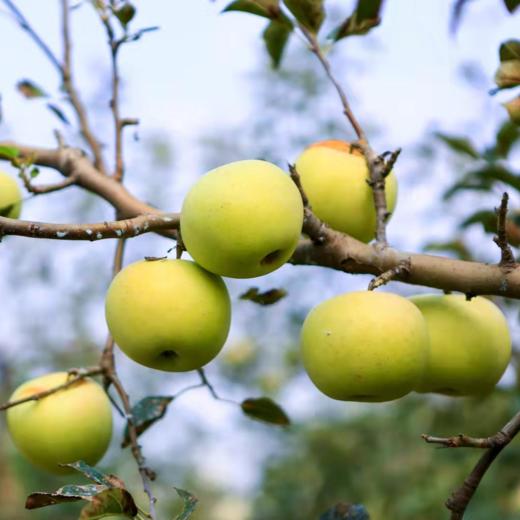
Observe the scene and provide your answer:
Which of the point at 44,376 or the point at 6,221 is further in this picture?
the point at 44,376

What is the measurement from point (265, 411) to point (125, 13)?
0.63m

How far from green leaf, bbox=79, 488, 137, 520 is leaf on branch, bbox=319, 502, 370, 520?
275mm

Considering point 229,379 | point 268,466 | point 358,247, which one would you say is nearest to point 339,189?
point 358,247

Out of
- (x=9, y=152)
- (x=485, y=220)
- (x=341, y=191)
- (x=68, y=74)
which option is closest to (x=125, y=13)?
(x=68, y=74)

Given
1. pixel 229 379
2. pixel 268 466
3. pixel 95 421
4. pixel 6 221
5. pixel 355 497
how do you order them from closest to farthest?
pixel 6 221
pixel 95 421
pixel 355 497
pixel 268 466
pixel 229 379

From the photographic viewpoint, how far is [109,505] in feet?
2.06

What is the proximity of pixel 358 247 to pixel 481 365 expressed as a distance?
0.22 metres

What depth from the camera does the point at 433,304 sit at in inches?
34.7

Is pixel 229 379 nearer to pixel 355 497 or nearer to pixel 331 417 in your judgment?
pixel 331 417

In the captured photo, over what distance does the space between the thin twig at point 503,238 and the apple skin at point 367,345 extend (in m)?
0.11

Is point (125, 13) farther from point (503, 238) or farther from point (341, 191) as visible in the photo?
point (503, 238)

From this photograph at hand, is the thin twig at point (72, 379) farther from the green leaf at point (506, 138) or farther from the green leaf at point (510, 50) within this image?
the green leaf at point (506, 138)

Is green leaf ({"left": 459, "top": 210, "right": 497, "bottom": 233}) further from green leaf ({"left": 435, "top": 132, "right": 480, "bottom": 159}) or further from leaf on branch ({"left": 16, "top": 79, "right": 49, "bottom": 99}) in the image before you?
leaf on branch ({"left": 16, "top": 79, "right": 49, "bottom": 99})

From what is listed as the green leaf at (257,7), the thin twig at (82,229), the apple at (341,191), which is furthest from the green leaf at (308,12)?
the thin twig at (82,229)
